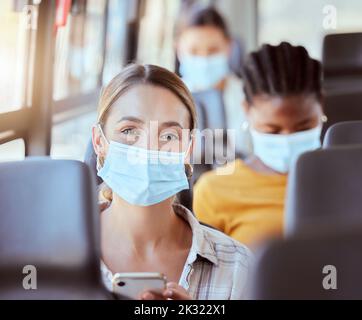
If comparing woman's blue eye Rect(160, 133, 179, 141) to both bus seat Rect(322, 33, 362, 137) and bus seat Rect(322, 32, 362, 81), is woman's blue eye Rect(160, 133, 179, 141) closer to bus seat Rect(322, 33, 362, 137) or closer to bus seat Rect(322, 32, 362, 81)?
bus seat Rect(322, 33, 362, 137)

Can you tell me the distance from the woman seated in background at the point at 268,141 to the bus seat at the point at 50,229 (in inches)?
15.0

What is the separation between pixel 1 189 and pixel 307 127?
0.82 meters

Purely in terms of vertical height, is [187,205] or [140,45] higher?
[140,45]

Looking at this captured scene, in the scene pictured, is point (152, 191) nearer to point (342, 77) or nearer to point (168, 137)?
point (168, 137)

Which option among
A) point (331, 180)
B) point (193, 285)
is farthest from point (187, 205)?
point (331, 180)

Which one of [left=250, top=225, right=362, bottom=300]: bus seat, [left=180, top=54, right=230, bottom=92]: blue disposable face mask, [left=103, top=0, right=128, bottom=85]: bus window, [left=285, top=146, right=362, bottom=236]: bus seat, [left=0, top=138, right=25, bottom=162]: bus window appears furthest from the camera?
[left=180, top=54, right=230, bottom=92]: blue disposable face mask

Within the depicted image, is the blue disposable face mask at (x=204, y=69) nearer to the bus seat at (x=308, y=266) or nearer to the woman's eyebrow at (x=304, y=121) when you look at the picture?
the woman's eyebrow at (x=304, y=121)

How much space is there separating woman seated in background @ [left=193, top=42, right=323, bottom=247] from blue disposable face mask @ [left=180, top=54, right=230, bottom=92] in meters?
0.12

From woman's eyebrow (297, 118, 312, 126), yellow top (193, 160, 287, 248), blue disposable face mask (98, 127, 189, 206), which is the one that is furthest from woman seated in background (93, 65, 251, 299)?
woman's eyebrow (297, 118, 312, 126)

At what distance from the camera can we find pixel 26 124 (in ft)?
6.82

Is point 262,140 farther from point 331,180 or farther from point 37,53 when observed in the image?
point 37,53

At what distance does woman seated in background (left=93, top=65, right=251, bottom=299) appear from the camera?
190 cm

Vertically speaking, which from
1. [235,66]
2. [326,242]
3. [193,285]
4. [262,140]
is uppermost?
[235,66]

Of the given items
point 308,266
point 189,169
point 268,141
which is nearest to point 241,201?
point 268,141
